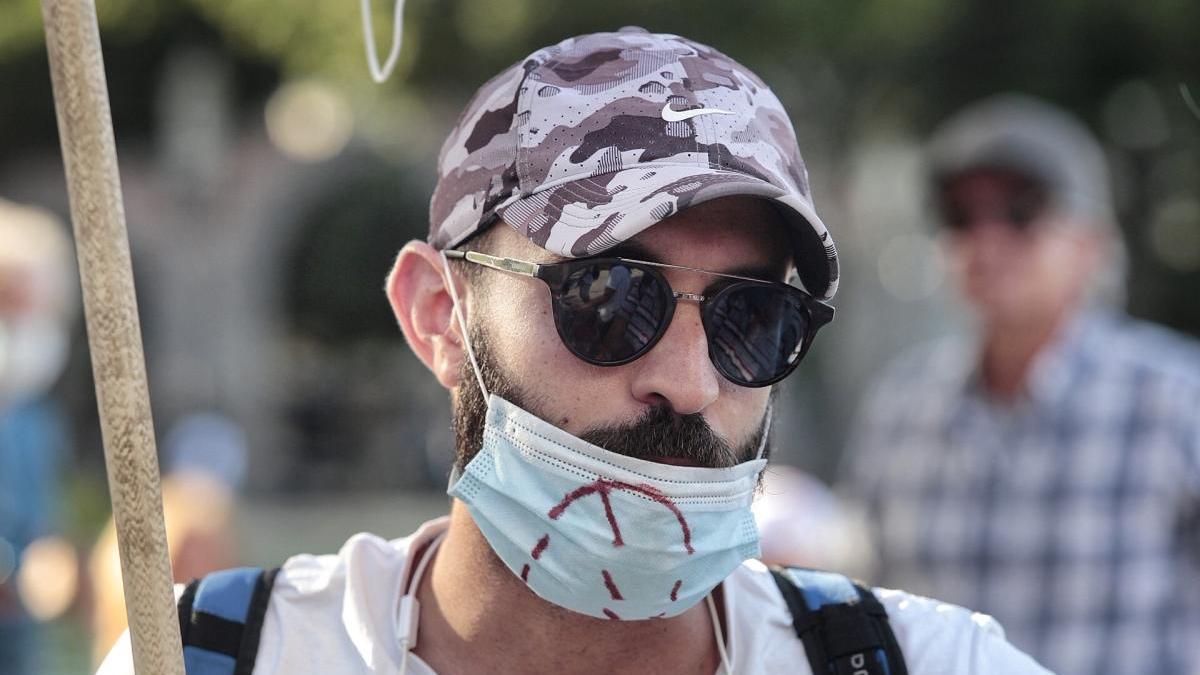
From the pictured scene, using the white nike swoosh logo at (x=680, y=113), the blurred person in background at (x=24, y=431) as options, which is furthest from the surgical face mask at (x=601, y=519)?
the blurred person in background at (x=24, y=431)

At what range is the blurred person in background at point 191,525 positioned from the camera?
456cm

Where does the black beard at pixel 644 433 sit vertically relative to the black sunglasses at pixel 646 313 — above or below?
below

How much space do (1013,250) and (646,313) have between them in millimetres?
2718

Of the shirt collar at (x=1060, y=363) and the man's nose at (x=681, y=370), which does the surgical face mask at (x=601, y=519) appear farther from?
the shirt collar at (x=1060, y=363)

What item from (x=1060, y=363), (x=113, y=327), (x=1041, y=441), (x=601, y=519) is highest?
(x=113, y=327)

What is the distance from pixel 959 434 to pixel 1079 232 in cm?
74

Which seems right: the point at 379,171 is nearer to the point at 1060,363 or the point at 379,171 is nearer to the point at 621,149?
the point at 1060,363

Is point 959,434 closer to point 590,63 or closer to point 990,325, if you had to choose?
point 990,325

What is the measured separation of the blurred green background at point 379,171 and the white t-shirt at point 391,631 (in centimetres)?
889

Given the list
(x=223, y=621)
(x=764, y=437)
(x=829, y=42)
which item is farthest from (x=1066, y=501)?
(x=829, y=42)

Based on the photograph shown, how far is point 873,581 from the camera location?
472 centimetres

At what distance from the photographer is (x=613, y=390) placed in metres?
2.22

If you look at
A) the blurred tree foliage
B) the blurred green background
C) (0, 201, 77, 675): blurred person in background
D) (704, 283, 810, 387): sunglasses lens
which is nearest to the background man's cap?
(704, 283, 810, 387): sunglasses lens

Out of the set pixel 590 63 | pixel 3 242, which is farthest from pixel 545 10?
pixel 590 63
